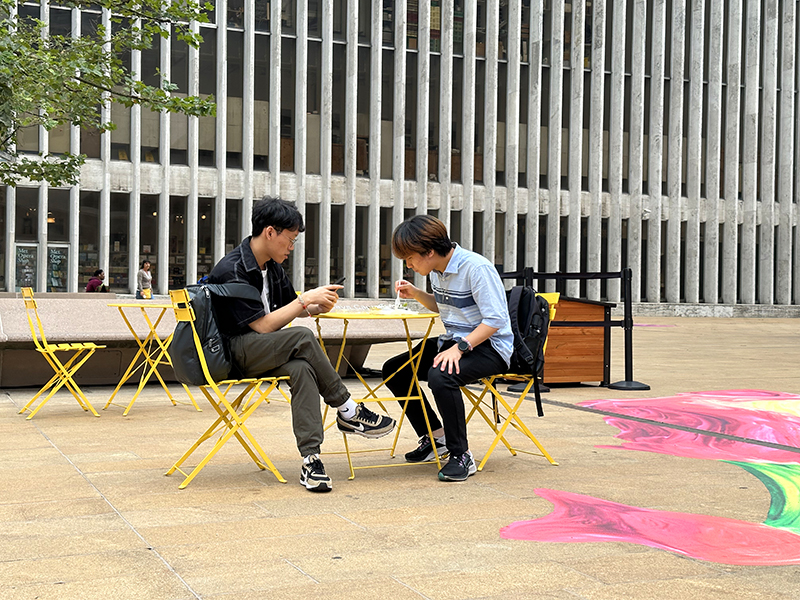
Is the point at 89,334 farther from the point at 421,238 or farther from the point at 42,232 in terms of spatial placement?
the point at 42,232

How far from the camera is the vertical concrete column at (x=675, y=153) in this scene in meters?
37.6

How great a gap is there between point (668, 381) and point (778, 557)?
763 centimetres

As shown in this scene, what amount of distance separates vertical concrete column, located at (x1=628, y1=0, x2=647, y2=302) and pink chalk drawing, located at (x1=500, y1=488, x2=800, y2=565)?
33789 mm

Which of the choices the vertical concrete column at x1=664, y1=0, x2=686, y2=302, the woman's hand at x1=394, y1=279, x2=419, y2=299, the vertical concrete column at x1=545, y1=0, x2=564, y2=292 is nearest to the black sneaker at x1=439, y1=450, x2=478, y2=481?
the woman's hand at x1=394, y1=279, x2=419, y2=299

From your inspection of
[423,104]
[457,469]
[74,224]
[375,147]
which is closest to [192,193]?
[74,224]

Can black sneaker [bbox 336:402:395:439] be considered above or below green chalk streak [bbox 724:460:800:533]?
above

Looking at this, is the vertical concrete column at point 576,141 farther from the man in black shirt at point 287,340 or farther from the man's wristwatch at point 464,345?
the man in black shirt at point 287,340

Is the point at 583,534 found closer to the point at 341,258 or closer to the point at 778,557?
the point at 778,557

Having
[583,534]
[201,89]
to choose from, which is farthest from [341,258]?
[583,534]

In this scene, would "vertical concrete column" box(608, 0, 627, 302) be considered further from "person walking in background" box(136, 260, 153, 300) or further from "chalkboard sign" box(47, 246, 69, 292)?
"chalkboard sign" box(47, 246, 69, 292)

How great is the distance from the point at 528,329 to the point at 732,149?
36748 mm

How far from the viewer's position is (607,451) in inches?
236

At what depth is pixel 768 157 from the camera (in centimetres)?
3984

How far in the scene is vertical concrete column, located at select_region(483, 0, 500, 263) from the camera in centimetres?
3462
